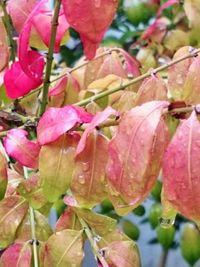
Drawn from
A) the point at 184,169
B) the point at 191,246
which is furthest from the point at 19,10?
the point at 191,246

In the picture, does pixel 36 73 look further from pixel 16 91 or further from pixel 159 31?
pixel 159 31

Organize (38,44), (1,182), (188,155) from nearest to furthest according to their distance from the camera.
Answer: (188,155) < (1,182) < (38,44)

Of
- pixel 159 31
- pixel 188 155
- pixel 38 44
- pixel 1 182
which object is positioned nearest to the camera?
pixel 188 155

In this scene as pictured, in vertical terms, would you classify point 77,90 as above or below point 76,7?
below

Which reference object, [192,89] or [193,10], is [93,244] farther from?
[193,10]

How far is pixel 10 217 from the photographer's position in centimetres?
62

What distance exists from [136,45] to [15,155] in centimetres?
81

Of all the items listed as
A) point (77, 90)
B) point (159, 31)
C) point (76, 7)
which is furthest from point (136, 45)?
point (76, 7)

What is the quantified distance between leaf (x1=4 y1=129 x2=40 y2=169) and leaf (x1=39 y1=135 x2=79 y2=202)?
42 millimetres

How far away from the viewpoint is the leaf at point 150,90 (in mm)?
605

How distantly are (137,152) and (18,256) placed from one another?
206 millimetres

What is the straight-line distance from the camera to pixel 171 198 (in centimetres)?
46

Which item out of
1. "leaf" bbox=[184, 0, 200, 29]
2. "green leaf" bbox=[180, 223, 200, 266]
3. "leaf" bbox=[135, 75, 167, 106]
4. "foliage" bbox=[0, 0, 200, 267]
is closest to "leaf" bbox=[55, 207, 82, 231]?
"foliage" bbox=[0, 0, 200, 267]

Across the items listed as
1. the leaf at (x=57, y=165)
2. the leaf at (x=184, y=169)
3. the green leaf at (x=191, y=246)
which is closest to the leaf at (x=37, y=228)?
the leaf at (x=57, y=165)
